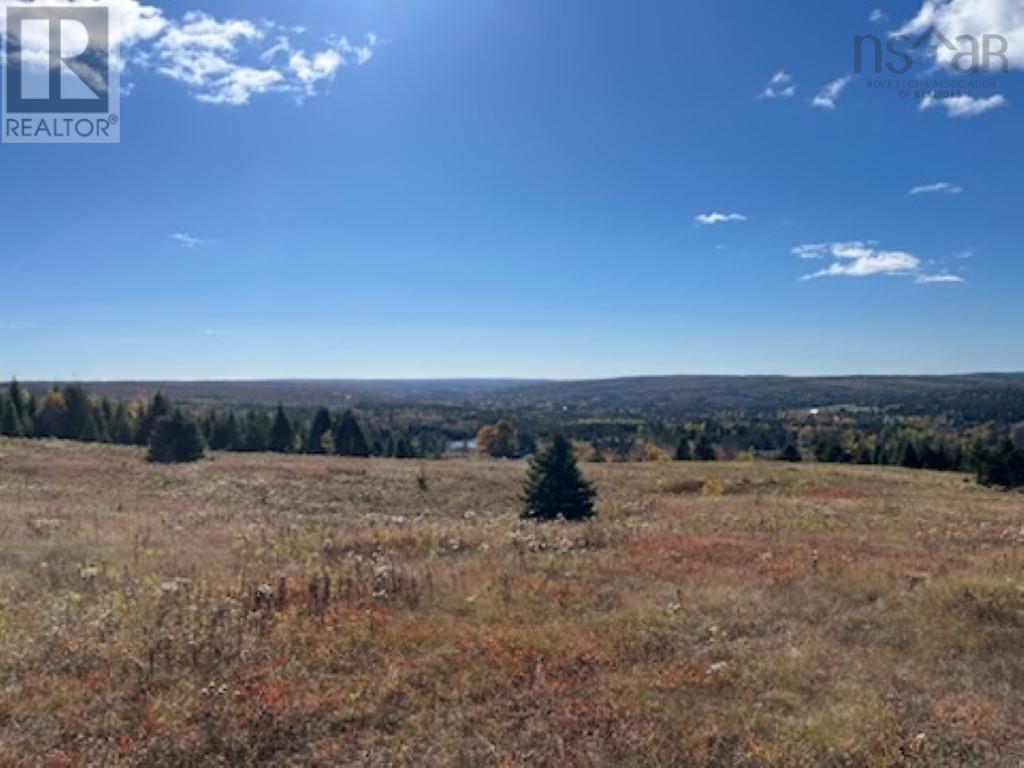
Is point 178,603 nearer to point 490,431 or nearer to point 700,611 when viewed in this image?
point 700,611

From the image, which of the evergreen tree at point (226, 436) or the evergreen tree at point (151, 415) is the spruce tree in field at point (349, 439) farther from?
the evergreen tree at point (151, 415)

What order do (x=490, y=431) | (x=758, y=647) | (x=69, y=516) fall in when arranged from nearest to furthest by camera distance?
(x=758, y=647), (x=69, y=516), (x=490, y=431)

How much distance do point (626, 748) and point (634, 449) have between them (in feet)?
404

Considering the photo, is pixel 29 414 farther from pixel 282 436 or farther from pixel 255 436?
pixel 282 436

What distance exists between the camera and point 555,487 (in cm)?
2550

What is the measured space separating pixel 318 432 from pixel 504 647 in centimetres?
6786

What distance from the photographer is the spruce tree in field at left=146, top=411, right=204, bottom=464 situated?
43644 millimetres

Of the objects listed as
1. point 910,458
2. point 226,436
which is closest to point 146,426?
point 226,436

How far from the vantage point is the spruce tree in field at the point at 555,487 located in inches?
997

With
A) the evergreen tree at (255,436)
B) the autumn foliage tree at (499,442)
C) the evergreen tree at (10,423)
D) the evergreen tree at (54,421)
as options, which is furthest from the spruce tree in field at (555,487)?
the autumn foliage tree at (499,442)

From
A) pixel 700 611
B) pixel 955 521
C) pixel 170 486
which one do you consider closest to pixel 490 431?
pixel 170 486

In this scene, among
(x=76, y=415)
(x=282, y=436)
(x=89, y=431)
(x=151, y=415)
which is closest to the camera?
(x=151, y=415)

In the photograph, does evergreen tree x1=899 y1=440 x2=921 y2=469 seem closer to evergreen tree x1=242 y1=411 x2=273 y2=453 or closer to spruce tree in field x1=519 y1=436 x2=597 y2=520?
spruce tree in field x1=519 y1=436 x2=597 y2=520

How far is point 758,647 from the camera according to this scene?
890 centimetres
